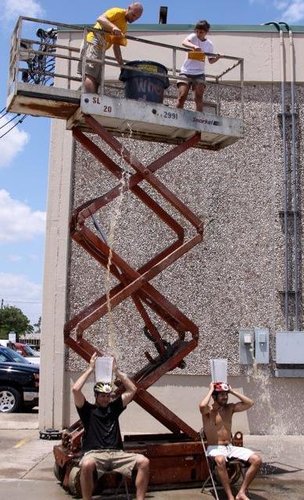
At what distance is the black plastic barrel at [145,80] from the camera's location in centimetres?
771

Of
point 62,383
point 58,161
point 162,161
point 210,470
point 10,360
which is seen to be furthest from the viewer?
point 10,360

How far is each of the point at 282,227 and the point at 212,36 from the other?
3987 mm

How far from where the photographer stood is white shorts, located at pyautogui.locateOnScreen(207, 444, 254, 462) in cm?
653

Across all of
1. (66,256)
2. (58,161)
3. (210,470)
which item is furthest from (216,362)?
(58,161)

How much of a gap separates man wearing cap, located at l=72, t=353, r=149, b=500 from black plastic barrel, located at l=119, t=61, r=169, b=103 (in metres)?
3.35

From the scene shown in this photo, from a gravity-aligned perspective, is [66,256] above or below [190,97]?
below

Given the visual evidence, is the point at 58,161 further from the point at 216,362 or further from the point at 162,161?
the point at 216,362

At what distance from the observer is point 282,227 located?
11.7 metres

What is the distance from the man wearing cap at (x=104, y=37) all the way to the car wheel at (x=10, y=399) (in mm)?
8070

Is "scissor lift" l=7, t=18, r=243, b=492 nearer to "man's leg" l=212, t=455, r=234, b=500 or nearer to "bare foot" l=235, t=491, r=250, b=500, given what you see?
"man's leg" l=212, t=455, r=234, b=500

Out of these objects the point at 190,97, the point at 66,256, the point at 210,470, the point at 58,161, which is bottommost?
the point at 210,470

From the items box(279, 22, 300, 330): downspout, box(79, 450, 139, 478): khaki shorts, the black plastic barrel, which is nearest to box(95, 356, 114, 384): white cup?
box(79, 450, 139, 478): khaki shorts

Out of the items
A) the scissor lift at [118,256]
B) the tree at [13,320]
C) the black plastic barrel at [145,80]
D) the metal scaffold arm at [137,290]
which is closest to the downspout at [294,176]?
the scissor lift at [118,256]

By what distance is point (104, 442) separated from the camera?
6.16m
